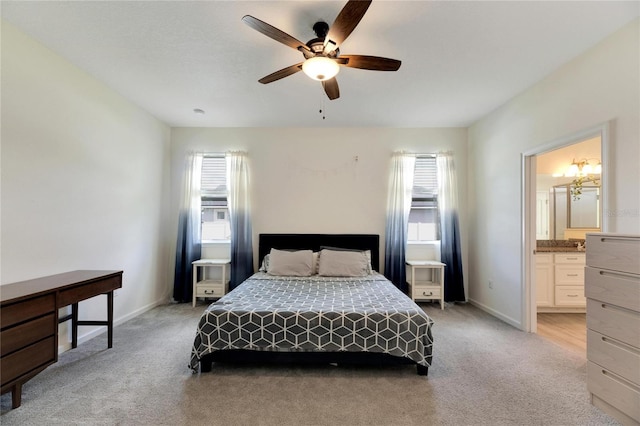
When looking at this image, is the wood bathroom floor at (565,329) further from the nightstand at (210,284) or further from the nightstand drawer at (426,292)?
the nightstand at (210,284)

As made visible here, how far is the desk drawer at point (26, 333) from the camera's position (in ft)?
5.52

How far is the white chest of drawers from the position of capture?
5.36ft

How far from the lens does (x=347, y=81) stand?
2.94 m

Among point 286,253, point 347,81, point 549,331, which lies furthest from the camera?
point 286,253

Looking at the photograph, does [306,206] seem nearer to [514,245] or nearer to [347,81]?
[347,81]

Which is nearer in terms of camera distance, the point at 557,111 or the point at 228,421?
the point at 228,421

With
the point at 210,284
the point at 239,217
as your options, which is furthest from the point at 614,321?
the point at 210,284

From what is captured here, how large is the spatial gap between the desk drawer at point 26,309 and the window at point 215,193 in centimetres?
240

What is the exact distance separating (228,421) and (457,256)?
366cm

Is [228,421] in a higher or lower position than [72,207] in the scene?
lower

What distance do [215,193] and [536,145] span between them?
430 cm

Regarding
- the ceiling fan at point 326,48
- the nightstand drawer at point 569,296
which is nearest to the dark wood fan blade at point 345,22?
the ceiling fan at point 326,48

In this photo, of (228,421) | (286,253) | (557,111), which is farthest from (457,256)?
(228,421)

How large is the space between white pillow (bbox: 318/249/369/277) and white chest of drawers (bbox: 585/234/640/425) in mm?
2246
